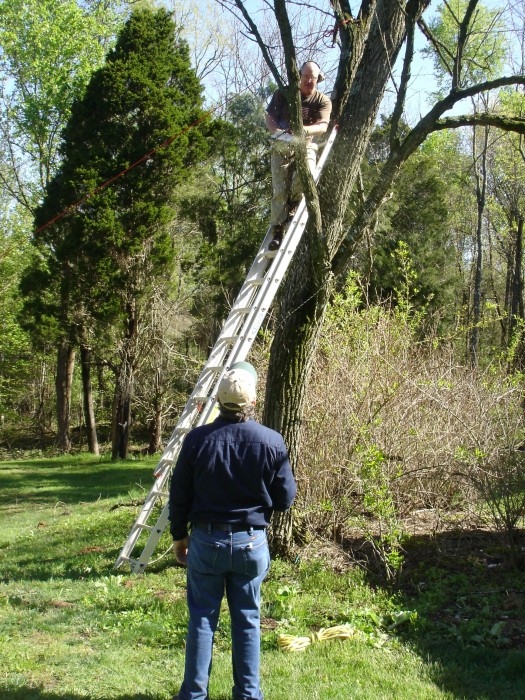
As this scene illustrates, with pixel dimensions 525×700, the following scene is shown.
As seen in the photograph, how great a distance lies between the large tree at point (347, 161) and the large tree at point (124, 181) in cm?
1435

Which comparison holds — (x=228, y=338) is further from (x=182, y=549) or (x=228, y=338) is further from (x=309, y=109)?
(x=182, y=549)

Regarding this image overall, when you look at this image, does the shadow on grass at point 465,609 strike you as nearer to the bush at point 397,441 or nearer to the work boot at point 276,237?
the bush at point 397,441

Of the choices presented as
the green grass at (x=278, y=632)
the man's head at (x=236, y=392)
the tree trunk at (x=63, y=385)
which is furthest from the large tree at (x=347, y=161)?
the tree trunk at (x=63, y=385)

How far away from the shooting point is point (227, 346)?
7.11 metres

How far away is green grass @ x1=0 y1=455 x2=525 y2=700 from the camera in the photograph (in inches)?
168

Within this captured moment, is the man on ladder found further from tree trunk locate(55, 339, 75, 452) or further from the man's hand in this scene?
tree trunk locate(55, 339, 75, 452)

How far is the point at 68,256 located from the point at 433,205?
13173 mm

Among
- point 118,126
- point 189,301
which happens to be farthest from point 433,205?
point 118,126

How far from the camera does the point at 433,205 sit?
25359mm

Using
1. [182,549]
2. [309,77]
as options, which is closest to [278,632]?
[182,549]

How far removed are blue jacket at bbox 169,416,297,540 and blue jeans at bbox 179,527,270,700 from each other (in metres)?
0.12

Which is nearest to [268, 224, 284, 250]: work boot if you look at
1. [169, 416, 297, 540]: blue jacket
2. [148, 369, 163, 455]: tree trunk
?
[169, 416, 297, 540]: blue jacket

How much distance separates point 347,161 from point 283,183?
88cm

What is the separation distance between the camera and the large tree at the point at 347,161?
6.23m
